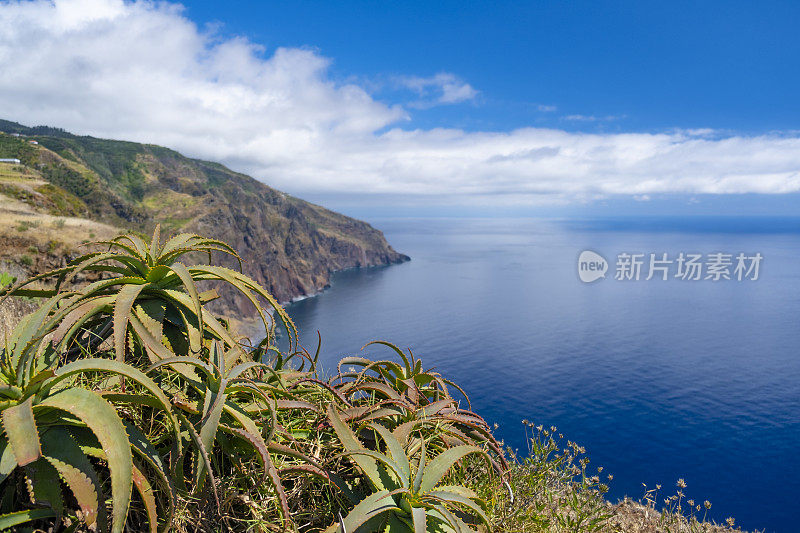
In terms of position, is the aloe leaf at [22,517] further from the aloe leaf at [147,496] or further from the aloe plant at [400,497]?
the aloe plant at [400,497]

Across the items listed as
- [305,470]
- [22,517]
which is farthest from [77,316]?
[305,470]

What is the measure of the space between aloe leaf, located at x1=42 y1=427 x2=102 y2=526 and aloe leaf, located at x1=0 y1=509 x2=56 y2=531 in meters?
0.10

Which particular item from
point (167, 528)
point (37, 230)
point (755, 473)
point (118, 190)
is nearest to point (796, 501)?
point (755, 473)

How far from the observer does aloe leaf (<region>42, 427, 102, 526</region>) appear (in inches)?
66.3

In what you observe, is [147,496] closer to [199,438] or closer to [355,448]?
[199,438]

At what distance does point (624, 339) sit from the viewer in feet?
276

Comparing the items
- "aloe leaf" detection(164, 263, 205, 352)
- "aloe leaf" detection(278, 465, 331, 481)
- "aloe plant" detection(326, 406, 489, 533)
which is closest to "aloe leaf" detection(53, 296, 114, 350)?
"aloe leaf" detection(164, 263, 205, 352)

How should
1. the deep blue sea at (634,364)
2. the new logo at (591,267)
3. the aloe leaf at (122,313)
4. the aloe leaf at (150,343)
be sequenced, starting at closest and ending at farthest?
Result: the aloe leaf at (122,313), the aloe leaf at (150,343), the deep blue sea at (634,364), the new logo at (591,267)

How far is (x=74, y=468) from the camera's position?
1753 mm

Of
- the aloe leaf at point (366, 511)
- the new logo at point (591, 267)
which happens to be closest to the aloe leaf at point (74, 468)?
the aloe leaf at point (366, 511)

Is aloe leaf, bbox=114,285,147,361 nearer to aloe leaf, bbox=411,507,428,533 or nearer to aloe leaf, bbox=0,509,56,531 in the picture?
aloe leaf, bbox=0,509,56,531

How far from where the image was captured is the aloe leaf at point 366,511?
1888 mm

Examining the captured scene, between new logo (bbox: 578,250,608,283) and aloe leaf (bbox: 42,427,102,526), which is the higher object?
aloe leaf (bbox: 42,427,102,526)

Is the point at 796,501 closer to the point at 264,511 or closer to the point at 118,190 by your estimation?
the point at 264,511
